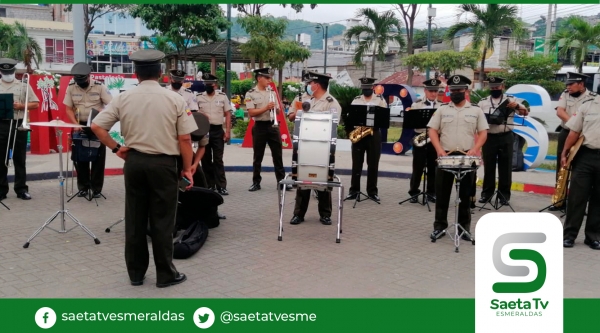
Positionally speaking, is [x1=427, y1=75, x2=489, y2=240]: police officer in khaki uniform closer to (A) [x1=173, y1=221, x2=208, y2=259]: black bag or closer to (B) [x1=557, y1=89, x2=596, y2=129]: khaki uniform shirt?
(B) [x1=557, y1=89, x2=596, y2=129]: khaki uniform shirt

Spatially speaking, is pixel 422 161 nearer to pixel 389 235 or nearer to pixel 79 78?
pixel 389 235

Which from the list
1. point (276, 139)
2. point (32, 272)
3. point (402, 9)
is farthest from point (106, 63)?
point (32, 272)

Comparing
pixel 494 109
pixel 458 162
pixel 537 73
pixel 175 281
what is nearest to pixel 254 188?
pixel 494 109

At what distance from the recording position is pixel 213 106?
9719 mm

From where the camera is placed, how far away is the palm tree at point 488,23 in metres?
25.5

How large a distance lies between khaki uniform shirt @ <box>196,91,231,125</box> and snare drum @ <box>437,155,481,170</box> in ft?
14.5

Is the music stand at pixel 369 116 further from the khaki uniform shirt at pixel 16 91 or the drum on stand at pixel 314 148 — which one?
the khaki uniform shirt at pixel 16 91

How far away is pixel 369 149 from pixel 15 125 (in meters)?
5.47

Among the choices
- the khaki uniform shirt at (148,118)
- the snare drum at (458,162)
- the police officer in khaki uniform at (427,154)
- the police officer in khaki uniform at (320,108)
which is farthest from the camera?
the police officer in khaki uniform at (427,154)

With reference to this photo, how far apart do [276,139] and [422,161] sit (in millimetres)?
2491

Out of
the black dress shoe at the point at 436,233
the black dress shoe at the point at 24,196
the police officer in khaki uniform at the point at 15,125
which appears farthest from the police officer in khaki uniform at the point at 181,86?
the black dress shoe at the point at 436,233

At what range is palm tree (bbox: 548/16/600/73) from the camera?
23891mm

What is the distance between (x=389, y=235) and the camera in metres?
7.42

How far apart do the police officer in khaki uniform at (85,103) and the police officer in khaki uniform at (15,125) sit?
1.94 feet
